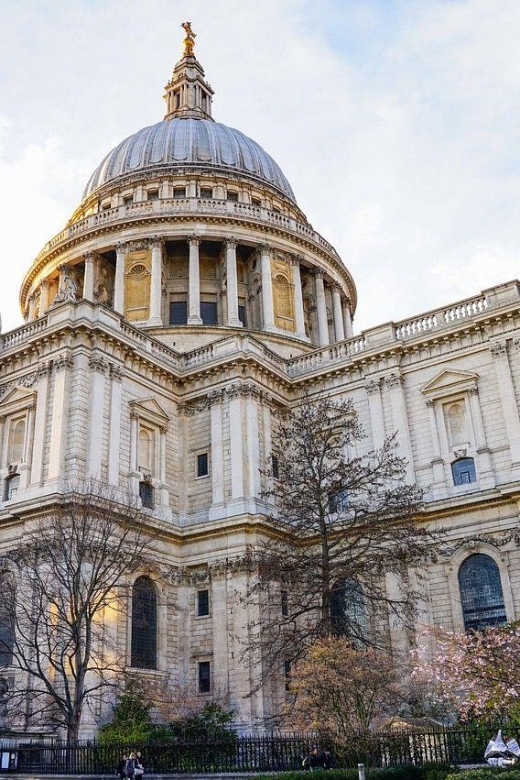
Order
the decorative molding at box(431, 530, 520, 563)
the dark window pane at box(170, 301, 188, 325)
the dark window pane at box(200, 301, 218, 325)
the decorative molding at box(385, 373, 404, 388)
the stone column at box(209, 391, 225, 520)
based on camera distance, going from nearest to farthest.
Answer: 1. the decorative molding at box(431, 530, 520, 563)
2. the stone column at box(209, 391, 225, 520)
3. the decorative molding at box(385, 373, 404, 388)
4. the dark window pane at box(170, 301, 188, 325)
5. the dark window pane at box(200, 301, 218, 325)

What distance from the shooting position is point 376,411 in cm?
3759

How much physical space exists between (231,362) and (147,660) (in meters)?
14.1

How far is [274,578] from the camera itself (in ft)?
98.0

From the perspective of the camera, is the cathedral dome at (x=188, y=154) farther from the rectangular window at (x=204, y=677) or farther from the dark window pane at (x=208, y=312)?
the rectangular window at (x=204, y=677)

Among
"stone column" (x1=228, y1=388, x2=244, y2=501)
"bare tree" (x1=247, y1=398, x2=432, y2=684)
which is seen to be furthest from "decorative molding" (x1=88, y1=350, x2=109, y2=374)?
"bare tree" (x1=247, y1=398, x2=432, y2=684)

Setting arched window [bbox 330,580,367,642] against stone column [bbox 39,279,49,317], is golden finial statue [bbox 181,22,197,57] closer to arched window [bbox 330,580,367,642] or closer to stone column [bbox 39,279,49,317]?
stone column [bbox 39,279,49,317]

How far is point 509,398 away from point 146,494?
54.5ft

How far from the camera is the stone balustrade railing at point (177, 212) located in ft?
174

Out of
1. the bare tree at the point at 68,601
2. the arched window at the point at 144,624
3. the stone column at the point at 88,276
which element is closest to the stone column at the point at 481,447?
the bare tree at the point at 68,601

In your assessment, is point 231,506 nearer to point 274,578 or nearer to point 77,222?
point 274,578

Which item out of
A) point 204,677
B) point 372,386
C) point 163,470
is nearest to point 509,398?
point 372,386

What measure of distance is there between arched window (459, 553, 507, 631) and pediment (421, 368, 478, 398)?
7492 millimetres

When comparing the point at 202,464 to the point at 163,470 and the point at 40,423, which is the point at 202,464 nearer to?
the point at 163,470

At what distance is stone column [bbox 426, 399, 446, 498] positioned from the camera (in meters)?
34.7
